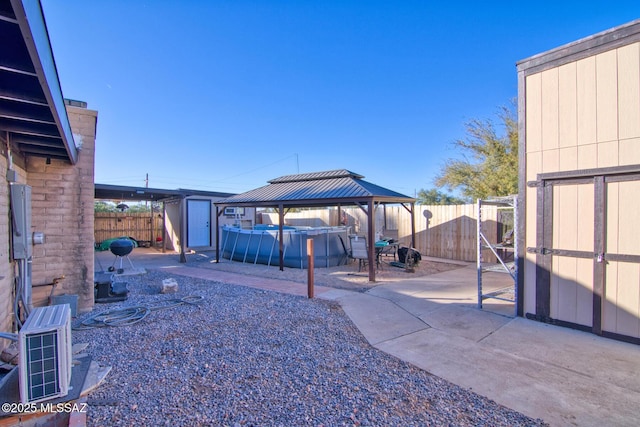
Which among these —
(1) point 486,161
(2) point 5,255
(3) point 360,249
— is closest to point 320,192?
(3) point 360,249

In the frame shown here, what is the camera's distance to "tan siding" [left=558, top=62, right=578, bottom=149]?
13.0ft

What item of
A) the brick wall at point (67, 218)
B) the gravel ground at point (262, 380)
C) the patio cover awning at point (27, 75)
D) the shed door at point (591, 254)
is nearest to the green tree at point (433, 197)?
the shed door at point (591, 254)

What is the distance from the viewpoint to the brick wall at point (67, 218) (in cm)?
429

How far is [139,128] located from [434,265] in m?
13.6

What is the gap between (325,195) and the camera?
27.2 ft

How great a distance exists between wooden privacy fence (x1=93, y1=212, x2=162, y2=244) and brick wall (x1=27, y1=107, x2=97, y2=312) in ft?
37.4

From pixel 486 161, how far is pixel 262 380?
15.4 meters

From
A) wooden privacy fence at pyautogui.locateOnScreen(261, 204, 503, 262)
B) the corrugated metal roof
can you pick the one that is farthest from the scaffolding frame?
wooden privacy fence at pyautogui.locateOnScreen(261, 204, 503, 262)

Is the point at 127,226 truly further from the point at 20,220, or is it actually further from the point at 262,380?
the point at 262,380

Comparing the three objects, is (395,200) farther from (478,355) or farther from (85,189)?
(85,189)

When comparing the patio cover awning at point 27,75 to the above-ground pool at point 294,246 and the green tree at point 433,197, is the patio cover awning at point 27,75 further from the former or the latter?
the green tree at point 433,197

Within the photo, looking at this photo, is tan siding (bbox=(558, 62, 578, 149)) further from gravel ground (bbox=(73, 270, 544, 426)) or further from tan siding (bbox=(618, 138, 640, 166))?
gravel ground (bbox=(73, 270, 544, 426))

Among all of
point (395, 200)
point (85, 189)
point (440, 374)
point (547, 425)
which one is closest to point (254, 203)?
point (395, 200)

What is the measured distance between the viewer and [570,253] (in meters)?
4.00
